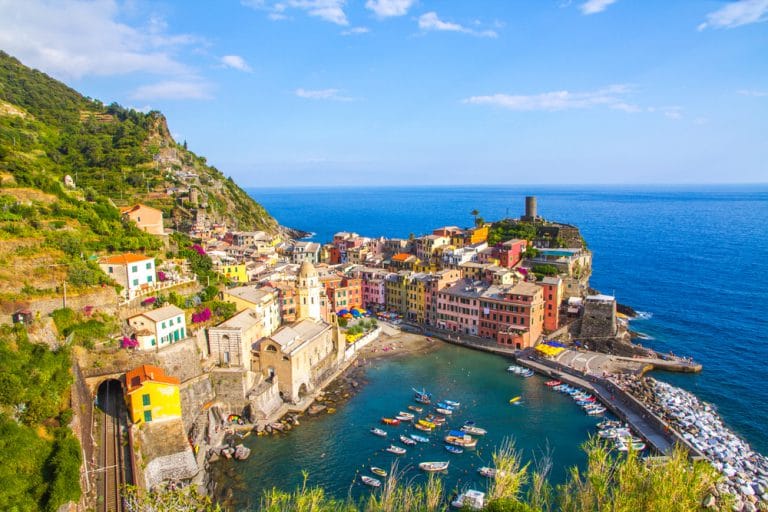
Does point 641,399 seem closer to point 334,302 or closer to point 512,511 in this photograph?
point 512,511

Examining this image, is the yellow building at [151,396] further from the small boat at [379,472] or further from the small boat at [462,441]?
the small boat at [462,441]

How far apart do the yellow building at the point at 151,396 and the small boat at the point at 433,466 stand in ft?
58.3

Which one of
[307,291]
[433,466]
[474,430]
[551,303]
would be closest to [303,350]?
[307,291]

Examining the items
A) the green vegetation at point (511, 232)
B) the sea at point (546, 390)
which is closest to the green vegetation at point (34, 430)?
the sea at point (546, 390)

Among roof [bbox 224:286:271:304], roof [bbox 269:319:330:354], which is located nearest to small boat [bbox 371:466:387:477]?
roof [bbox 269:319:330:354]

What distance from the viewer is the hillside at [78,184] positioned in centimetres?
3875

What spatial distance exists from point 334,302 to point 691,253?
9348cm

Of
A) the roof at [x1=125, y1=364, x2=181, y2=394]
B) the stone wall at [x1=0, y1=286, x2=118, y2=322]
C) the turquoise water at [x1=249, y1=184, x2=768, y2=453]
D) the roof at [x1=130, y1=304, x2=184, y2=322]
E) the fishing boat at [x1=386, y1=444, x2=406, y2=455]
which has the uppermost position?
the stone wall at [x1=0, y1=286, x2=118, y2=322]

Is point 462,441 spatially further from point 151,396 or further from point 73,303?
point 73,303

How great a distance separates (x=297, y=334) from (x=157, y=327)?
44.6ft

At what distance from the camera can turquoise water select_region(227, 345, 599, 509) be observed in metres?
33.8

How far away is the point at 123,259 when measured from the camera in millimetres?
42719

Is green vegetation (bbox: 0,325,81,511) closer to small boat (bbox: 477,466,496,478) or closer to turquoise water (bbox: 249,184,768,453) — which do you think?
small boat (bbox: 477,466,496,478)

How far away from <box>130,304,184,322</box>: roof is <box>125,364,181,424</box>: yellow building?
5014mm
